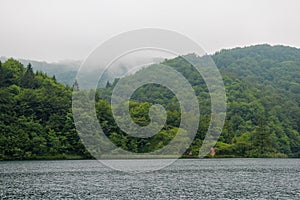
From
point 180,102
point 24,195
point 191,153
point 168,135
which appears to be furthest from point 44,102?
point 24,195

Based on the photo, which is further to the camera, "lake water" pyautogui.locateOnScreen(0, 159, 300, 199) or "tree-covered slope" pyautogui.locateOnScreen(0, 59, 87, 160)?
"tree-covered slope" pyautogui.locateOnScreen(0, 59, 87, 160)

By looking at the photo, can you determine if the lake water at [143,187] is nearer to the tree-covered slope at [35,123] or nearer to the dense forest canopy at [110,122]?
the tree-covered slope at [35,123]

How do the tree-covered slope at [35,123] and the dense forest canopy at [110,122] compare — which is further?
the dense forest canopy at [110,122]

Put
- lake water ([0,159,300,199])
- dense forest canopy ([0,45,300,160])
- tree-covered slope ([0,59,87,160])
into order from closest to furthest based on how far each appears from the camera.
A: lake water ([0,159,300,199]) → tree-covered slope ([0,59,87,160]) → dense forest canopy ([0,45,300,160])

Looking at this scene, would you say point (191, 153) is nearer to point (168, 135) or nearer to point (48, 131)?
point (168, 135)

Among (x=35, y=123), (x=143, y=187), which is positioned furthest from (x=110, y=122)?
(x=143, y=187)

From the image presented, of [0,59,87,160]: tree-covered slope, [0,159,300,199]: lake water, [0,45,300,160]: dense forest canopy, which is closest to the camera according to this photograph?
[0,159,300,199]: lake water

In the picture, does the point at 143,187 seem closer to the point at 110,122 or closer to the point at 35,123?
the point at 35,123

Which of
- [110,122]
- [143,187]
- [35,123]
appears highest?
[110,122]

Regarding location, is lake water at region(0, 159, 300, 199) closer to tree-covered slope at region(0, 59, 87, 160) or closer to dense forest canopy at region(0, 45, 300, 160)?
tree-covered slope at region(0, 59, 87, 160)

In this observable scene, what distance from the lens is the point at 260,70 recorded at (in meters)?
192

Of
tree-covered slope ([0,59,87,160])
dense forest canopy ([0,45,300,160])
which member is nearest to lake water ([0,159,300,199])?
tree-covered slope ([0,59,87,160])

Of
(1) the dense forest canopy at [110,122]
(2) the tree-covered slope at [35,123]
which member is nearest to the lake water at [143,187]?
(2) the tree-covered slope at [35,123]

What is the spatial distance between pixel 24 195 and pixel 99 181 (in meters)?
11.9
